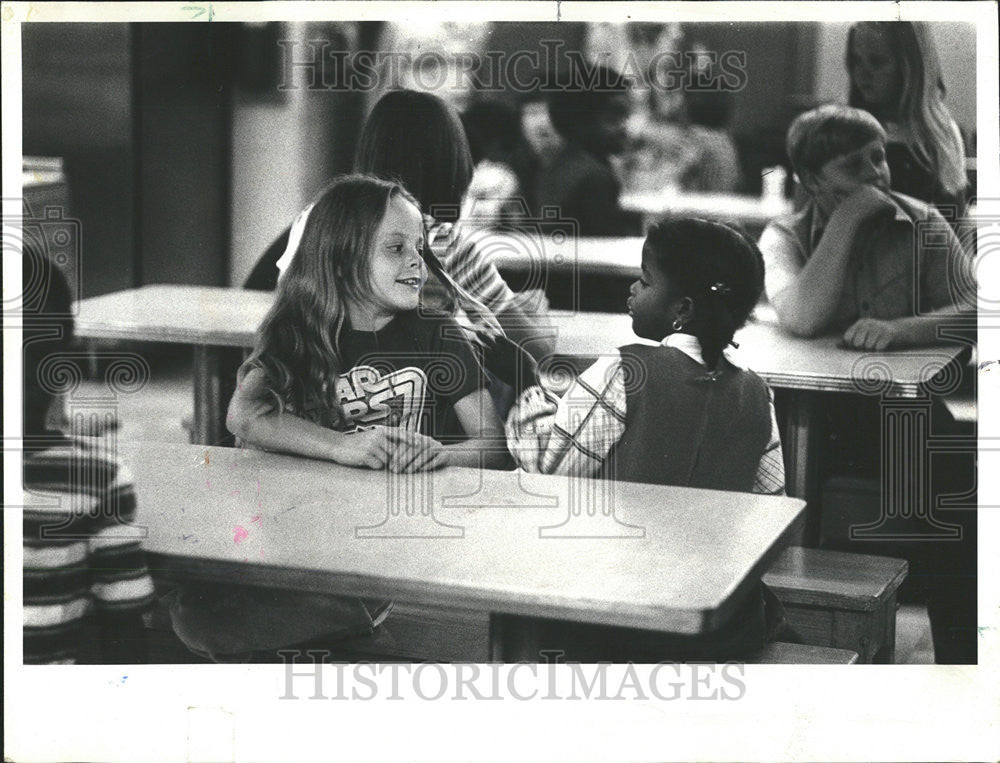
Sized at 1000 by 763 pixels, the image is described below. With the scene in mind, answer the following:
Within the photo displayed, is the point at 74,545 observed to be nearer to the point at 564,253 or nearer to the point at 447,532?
the point at 447,532

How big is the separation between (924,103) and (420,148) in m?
0.91

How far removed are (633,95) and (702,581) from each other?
2.88 ft

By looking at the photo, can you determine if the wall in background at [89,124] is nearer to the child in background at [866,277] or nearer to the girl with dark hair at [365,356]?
the girl with dark hair at [365,356]

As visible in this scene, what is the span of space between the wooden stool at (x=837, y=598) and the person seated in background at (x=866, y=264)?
0.40 m

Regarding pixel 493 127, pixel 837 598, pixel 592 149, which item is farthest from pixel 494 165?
pixel 837 598

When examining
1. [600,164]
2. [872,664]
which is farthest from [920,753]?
[600,164]

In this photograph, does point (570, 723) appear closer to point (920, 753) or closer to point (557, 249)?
point (920, 753)

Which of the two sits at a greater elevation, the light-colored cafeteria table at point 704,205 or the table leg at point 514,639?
the light-colored cafeteria table at point 704,205

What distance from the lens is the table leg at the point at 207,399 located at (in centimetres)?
264

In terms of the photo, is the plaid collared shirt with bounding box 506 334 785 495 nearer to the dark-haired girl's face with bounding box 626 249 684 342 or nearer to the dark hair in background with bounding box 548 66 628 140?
the dark-haired girl's face with bounding box 626 249 684 342

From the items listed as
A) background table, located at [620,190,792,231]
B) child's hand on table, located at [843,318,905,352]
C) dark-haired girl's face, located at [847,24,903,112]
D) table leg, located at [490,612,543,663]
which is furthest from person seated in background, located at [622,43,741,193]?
table leg, located at [490,612,543,663]

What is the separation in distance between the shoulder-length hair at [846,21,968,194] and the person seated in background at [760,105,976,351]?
0.06 metres

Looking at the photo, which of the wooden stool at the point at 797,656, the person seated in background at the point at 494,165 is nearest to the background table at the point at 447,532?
the wooden stool at the point at 797,656

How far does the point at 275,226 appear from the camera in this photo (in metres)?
2.63
